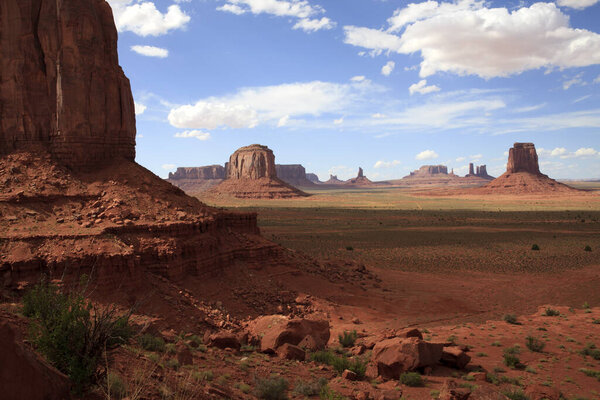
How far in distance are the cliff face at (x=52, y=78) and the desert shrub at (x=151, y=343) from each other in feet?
33.7

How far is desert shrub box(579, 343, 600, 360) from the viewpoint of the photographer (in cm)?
1077

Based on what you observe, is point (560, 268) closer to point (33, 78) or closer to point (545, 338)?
point (545, 338)

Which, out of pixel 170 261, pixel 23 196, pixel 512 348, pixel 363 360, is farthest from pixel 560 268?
pixel 23 196

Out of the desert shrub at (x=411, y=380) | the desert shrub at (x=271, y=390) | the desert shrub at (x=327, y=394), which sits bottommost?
the desert shrub at (x=411, y=380)

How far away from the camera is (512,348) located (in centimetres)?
1127

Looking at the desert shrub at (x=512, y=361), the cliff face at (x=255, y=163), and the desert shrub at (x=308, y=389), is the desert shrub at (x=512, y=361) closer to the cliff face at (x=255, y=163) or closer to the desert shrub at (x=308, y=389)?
the desert shrub at (x=308, y=389)

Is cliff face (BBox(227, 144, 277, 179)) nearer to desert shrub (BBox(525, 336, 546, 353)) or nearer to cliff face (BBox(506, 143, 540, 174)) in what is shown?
cliff face (BBox(506, 143, 540, 174))

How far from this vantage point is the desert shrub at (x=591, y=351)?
10.8 metres

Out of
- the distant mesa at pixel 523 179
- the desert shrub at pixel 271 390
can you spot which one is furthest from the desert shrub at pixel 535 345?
the distant mesa at pixel 523 179

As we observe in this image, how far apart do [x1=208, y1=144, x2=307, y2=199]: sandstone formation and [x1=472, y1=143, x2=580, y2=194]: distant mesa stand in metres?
71.4

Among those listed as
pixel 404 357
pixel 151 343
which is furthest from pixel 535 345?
pixel 151 343

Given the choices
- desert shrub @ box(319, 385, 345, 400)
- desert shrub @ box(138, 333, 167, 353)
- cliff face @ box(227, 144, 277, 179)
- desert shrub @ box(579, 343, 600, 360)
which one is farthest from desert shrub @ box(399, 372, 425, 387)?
cliff face @ box(227, 144, 277, 179)

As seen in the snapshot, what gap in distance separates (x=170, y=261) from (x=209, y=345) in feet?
15.1

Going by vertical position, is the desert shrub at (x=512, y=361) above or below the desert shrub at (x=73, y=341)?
below
